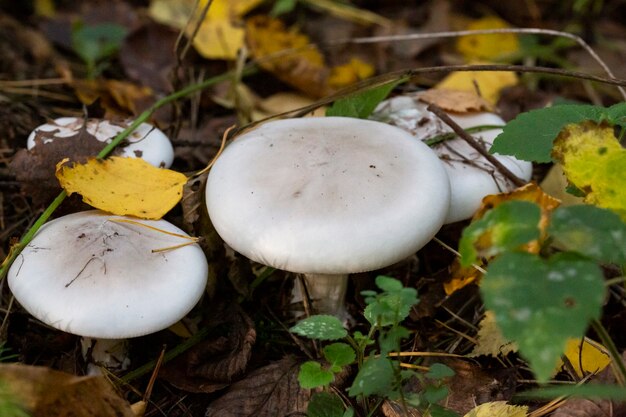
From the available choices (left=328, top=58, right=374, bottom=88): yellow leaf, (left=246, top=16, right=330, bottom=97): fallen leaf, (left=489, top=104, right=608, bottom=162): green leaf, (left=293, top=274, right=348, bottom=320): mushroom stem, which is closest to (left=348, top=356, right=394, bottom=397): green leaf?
(left=293, top=274, right=348, bottom=320): mushroom stem

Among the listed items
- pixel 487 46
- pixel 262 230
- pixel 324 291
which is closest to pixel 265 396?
pixel 324 291

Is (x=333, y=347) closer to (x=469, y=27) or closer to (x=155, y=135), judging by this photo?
(x=155, y=135)

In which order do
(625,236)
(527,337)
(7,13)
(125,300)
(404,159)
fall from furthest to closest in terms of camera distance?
(7,13)
(404,159)
(125,300)
(625,236)
(527,337)

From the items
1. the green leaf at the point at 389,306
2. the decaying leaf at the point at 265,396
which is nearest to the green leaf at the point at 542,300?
the green leaf at the point at 389,306

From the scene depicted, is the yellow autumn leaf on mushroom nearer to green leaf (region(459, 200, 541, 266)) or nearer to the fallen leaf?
green leaf (region(459, 200, 541, 266))

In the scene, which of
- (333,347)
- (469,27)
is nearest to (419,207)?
(333,347)

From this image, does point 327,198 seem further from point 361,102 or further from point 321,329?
point 361,102
